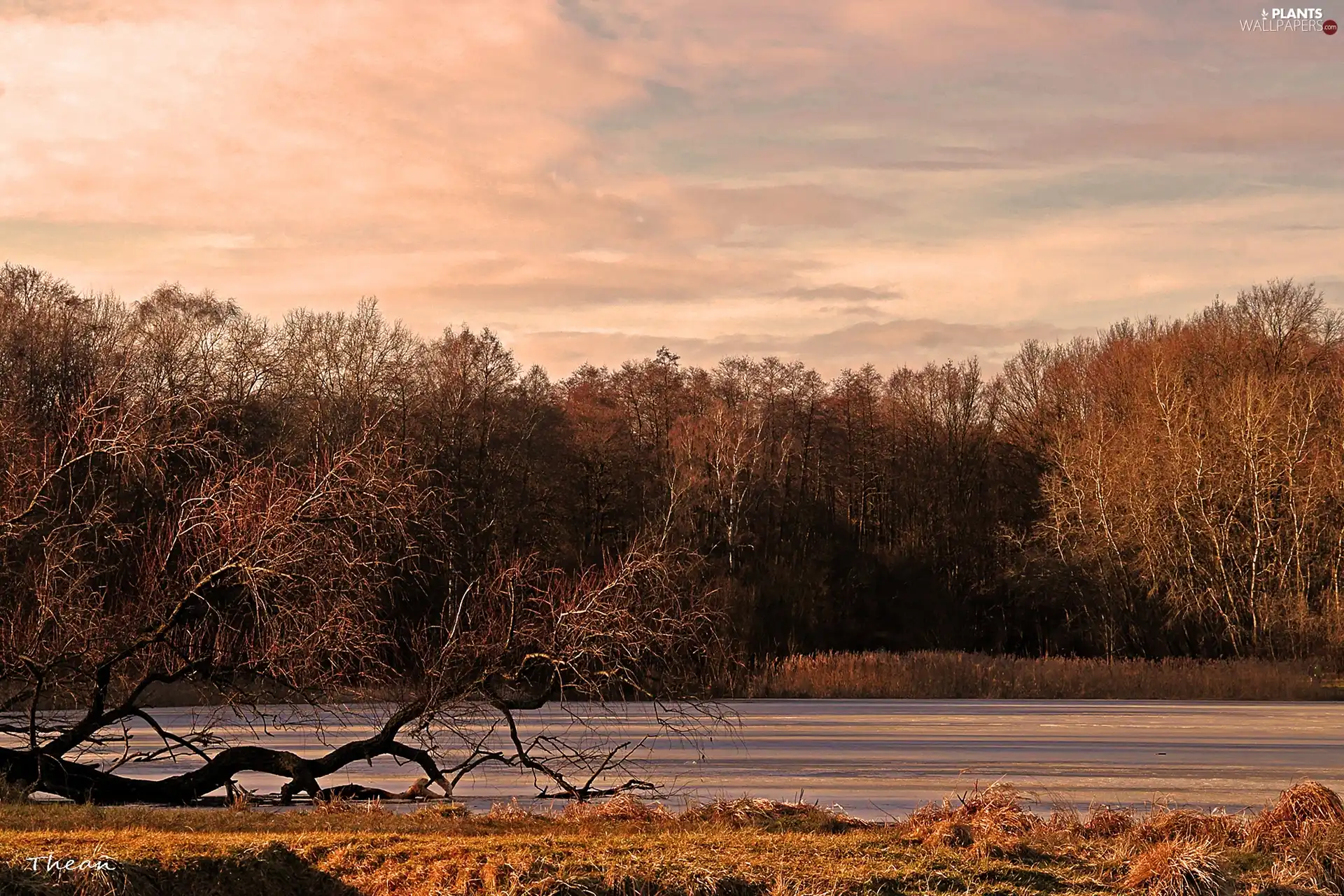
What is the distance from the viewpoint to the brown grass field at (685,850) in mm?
8344

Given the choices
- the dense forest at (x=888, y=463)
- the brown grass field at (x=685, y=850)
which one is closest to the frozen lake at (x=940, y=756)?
the brown grass field at (x=685, y=850)

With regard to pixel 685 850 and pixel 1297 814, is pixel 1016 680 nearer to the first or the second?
pixel 1297 814

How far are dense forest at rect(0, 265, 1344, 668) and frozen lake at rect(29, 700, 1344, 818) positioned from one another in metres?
12.1

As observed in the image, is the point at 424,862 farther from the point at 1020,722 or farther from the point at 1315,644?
the point at 1315,644

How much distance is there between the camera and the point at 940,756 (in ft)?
55.3

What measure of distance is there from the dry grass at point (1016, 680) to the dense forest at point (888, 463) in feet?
15.4

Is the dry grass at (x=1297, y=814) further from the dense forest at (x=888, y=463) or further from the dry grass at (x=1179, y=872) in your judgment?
the dense forest at (x=888, y=463)

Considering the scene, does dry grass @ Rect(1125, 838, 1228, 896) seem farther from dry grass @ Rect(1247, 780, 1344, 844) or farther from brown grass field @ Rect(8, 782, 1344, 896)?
dry grass @ Rect(1247, 780, 1344, 844)

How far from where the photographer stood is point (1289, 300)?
158ft

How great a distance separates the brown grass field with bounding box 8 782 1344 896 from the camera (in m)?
8.34

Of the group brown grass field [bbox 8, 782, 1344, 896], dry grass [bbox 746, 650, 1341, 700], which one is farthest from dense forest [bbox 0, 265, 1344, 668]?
brown grass field [bbox 8, 782, 1344, 896]

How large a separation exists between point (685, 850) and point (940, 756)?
8.57 metres

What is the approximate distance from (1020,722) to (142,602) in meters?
14.4

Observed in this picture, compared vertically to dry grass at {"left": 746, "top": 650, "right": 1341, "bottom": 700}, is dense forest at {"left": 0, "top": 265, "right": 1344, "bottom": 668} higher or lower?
higher
